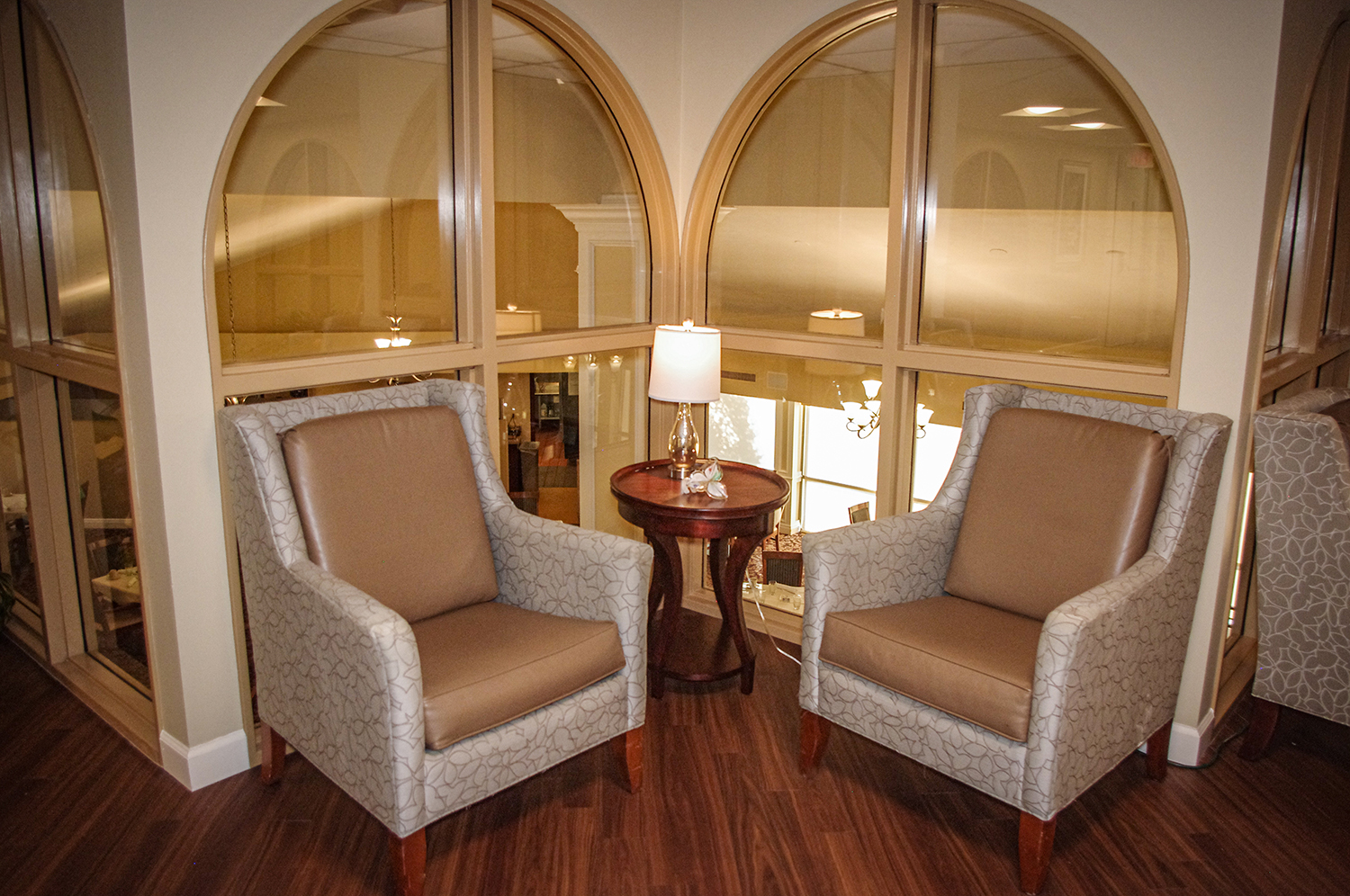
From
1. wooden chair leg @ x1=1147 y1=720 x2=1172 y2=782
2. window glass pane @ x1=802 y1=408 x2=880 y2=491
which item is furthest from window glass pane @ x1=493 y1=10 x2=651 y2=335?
wooden chair leg @ x1=1147 y1=720 x2=1172 y2=782

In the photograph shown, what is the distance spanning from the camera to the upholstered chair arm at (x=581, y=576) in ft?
8.36

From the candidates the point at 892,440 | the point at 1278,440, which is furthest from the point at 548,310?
the point at 1278,440

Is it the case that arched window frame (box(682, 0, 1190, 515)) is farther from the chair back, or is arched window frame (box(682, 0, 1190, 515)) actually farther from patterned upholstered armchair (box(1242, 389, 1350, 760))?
the chair back

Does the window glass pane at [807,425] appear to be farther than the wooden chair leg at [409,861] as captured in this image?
Yes

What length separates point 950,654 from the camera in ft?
7.87

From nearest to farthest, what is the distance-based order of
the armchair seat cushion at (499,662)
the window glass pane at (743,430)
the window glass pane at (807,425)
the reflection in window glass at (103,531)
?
1. the armchair seat cushion at (499,662)
2. the reflection in window glass at (103,531)
3. the window glass pane at (807,425)
4. the window glass pane at (743,430)

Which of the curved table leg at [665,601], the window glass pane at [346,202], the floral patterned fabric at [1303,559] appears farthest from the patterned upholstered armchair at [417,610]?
the floral patterned fabric at [1303,559]

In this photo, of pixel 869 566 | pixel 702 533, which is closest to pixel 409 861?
pixel 702 533

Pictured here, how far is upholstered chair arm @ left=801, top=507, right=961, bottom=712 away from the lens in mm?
2643

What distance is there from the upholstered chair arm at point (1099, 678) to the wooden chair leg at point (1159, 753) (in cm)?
16

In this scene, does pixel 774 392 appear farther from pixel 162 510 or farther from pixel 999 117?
pixel 162 510

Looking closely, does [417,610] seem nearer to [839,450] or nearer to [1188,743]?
[839,450]

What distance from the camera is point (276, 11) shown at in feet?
8.12

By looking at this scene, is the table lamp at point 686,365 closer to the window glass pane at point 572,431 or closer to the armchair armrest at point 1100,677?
the window glass pane at point 572,431
